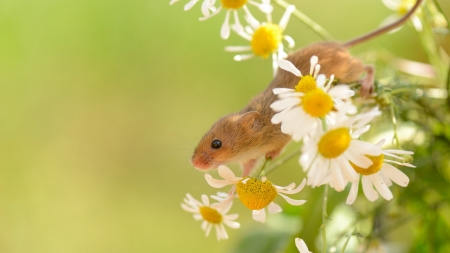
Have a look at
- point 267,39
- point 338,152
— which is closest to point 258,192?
point 338,152

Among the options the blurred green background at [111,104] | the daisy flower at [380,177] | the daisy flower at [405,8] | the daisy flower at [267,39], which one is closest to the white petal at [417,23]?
the daisy flower at [405,8]

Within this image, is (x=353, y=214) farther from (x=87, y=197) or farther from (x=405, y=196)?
(x=87, y=197)

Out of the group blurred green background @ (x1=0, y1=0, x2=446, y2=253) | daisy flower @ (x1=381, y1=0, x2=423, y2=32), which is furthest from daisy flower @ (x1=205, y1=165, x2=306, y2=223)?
blurred green background @ (x1=0, y1=0, x2=446, y2=253)

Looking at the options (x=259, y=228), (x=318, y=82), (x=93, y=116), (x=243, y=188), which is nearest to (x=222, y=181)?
(x=243, y=188)

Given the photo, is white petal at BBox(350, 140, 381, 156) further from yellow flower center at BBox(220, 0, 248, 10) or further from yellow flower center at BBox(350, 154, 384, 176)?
yellow flower center at BBox(220, 0, 248, 10)

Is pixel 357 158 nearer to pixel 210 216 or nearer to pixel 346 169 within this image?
pixel 346 169

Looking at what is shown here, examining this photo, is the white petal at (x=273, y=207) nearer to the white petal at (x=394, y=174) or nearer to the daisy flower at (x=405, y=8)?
the white petal at (x=394, y=174)
